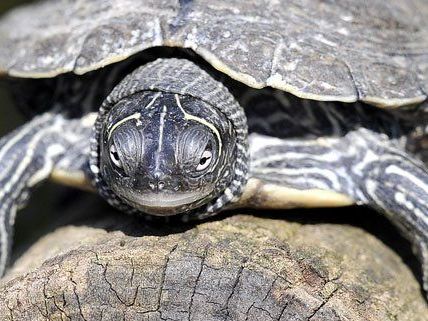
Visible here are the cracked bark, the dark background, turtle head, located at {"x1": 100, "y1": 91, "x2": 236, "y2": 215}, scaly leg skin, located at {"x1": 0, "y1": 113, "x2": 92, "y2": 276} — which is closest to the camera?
the cracked bark

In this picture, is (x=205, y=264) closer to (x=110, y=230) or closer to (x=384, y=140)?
(x=110, y=230)

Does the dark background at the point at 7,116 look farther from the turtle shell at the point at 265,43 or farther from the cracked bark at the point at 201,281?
the cracked bark at the point at 201,281

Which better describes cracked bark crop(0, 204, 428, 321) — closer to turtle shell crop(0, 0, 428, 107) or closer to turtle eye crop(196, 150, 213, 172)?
turtle eye crop(196, 150, 213, 172)

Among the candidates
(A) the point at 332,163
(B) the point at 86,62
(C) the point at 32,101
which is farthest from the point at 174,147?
(C) the point at 32,101

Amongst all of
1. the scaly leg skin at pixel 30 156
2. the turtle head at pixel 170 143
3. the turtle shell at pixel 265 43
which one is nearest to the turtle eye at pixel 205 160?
the turtle head at pixel 170 143

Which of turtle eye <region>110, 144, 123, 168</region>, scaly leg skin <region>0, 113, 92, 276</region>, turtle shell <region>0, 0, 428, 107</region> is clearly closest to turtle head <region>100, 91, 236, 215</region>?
turtle eye <region>110, 144, 123, 168</region>

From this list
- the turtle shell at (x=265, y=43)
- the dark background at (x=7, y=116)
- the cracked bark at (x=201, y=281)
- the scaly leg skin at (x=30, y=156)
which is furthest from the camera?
the dark background at (x=7, y=116)
